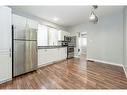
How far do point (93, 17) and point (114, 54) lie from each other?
3.14 meters

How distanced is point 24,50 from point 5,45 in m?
0.80

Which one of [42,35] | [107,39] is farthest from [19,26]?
[107,39]

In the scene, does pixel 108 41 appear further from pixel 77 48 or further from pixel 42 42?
pixel 42 42

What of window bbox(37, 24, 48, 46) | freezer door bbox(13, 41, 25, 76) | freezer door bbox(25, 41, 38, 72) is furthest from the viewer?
window bbox(37, 24, 48, 46)

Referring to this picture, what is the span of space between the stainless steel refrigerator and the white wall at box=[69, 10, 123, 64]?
3.92 meters

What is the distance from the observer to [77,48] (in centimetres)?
831

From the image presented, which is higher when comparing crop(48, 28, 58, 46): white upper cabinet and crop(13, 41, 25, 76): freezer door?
crop(48, 28, 58, 46): white upper cabinet

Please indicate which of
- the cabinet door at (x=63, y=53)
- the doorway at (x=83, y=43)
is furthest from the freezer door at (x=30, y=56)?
the doorway at (x=83, y=43)

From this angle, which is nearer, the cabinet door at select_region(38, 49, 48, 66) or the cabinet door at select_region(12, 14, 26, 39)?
the cabinet door at select_region(12, 14, 26, 39)

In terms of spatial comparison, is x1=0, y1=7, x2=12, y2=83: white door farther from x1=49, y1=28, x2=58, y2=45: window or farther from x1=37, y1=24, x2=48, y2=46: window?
x1=49, y1=28, x2=58, y2=45: window

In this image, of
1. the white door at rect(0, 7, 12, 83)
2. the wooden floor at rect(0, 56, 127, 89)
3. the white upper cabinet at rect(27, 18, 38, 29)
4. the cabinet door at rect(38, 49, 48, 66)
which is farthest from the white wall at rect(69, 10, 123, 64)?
→ the white door at rect(0, 7, 12, 83)

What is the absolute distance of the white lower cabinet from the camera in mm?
4762

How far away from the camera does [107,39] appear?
5.69m

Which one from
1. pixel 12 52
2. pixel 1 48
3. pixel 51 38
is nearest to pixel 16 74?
pixel 12 52
